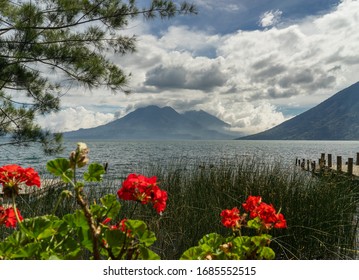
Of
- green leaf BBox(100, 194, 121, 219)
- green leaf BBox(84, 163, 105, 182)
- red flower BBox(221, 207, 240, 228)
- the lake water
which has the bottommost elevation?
the lake water

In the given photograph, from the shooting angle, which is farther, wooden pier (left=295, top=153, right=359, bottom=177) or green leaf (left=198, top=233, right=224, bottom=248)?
wooden pier (left=295, top=153, right=359, bottom=177)

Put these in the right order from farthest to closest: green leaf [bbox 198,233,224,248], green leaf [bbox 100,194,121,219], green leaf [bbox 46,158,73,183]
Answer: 1. green leaf [bbox 198,233,224,248]
2. green leaf [bbox 100,194,121,219]
3. green leaf [bbox 46,158,73,183]

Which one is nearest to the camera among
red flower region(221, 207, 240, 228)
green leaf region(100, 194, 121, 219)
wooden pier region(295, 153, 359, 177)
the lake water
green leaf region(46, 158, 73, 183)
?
green leaf region(46, 158, 73, 183)

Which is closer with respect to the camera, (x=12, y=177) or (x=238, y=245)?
(x=12, y=177)

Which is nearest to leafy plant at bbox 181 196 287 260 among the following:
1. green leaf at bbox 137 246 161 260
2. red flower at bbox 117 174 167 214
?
green leaf at bbox 137 246 161 260

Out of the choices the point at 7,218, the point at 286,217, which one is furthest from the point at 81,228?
the point at 286,217

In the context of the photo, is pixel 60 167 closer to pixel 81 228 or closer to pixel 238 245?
pixel 81 228

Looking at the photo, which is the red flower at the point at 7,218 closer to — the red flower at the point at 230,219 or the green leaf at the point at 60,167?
the green leaf at the point at 60,167

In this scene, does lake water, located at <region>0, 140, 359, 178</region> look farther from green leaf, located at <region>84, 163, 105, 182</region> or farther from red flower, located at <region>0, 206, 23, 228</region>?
green leaf, located at <region>84, 163, 105, 182</region>

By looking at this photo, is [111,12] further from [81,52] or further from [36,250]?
[36,250]

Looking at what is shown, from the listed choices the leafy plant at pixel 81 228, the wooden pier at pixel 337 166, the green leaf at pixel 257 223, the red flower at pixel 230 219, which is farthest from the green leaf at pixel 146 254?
the wooden pier at pixel 337 166

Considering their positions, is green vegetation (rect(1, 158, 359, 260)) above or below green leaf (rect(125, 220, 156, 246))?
below
